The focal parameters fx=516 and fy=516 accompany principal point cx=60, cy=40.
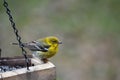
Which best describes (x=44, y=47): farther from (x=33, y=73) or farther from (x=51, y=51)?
(x=33, y=73)

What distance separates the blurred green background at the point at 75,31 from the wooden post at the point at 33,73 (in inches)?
187

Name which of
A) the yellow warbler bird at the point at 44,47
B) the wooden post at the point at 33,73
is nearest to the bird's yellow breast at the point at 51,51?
the yellow warbler bird at the point at 44,47

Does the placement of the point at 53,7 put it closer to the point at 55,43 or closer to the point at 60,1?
the point at 60,1

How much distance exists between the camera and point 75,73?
9445 millimetres

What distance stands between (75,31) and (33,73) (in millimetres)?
5908

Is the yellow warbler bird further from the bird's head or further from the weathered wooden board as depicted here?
the weathered wooden board

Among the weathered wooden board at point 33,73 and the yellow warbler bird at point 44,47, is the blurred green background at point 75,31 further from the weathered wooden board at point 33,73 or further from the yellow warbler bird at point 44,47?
the weathered wooden board at point 33,73

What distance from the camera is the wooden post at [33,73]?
4184 millimetres

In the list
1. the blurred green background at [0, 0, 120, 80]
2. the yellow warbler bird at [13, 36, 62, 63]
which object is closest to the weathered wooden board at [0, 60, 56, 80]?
the yellow warbler bird at [13, 36, 62, 63]

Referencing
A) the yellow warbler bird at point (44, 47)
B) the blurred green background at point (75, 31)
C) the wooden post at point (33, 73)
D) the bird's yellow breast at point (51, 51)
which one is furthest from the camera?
the blurred green background at point (75, 31)

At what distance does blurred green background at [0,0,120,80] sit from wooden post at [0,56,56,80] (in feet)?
15.6

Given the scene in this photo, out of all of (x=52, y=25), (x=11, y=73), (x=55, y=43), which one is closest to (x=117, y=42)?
(x=52, y=25)

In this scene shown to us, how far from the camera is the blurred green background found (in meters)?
9.44

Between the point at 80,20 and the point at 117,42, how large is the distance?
0.94 m
